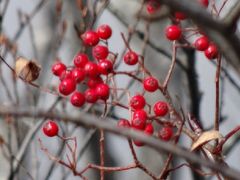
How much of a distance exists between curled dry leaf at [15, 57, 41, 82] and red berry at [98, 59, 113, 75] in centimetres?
20

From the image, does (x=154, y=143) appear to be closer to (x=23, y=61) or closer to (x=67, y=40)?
(x=23, y=61)

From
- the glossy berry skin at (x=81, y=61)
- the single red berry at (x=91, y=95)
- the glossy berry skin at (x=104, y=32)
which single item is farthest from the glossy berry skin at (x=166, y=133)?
the glossy berry skin at (x=104, y=32)

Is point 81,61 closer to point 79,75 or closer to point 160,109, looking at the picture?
point 79,75

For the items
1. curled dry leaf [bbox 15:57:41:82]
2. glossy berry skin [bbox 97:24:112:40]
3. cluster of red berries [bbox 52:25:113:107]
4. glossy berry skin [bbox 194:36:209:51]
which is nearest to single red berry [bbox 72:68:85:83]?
cluster of red berries [bbox 52:25:113:107]

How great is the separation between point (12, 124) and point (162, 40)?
1.01 meters

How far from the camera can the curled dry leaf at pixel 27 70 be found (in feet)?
5.94

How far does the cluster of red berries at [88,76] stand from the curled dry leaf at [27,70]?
8cm

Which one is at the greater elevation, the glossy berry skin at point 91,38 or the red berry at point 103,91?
the glossy berry skin at point 91,38

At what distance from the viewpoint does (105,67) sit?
177 centimetres

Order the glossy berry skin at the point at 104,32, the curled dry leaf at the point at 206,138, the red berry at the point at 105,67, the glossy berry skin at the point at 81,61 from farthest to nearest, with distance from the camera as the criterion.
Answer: the glossy berry skin at the point at 104,32
the glossy berry skin at the point at 81,61
the red berry at the point at 105,67
the curled dry leaf at the point at 206,138

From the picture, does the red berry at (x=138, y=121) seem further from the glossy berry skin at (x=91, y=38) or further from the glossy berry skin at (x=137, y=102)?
the glossy berry skin at (x=91, y=38)

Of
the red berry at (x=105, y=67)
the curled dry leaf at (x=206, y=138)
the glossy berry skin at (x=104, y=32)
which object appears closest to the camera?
the curled dry leaf at (x=206, y=138)

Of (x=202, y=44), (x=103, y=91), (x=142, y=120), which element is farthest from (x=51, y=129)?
(x=202, y=44)

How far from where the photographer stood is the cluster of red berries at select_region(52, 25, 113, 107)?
1780 mm
